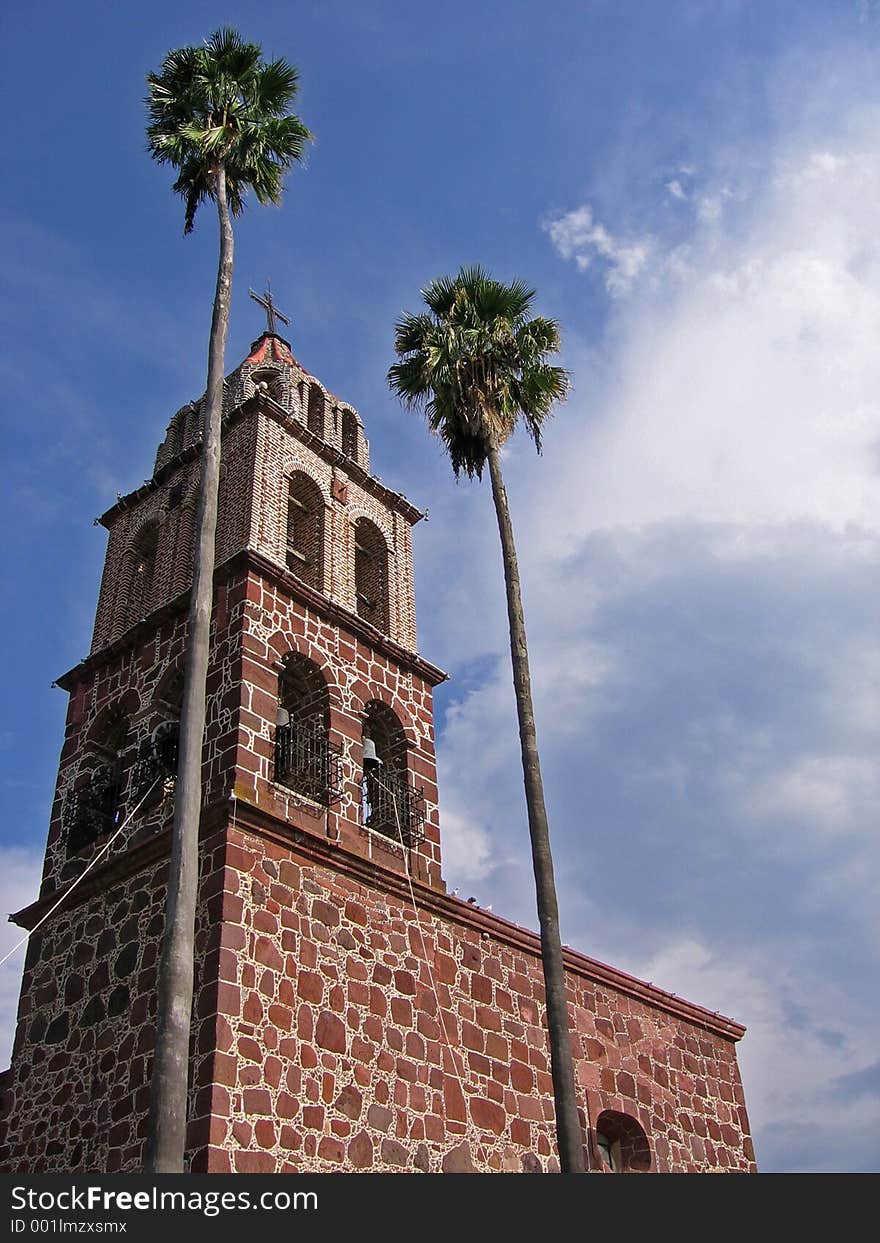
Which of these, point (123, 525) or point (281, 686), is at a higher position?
point (123, 525)

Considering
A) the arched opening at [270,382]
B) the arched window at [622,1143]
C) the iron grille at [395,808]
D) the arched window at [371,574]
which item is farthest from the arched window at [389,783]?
the arched opening at [270,382]

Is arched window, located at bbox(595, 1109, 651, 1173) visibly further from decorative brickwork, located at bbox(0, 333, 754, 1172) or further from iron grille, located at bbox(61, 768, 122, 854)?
iron grille, located at bbox(61, 768, 122, 854)

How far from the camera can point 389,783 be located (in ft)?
64.4

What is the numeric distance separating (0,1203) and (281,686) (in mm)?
10636

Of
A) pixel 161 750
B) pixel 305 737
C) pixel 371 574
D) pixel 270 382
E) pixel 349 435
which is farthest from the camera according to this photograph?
pixel 349 435

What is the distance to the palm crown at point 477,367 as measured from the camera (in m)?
18.5

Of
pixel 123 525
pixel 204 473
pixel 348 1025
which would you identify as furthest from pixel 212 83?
pixel 348 1025

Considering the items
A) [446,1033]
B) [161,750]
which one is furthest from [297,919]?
[161,750]

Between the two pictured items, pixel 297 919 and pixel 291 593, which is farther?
pixel 291 593

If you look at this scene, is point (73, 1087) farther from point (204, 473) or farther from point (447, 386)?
point (447, 386)

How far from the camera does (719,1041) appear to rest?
22.1 meters

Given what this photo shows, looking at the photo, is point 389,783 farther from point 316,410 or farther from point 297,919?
point 316,410

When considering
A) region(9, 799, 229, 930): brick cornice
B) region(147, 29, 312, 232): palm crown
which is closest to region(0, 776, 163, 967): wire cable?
region(9, 799, 229, 930): brick cornice

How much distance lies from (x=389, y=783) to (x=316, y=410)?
8.48 m
